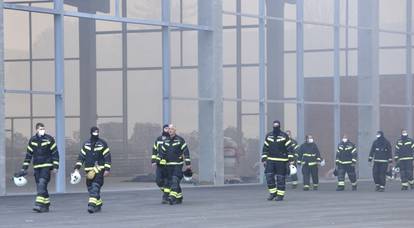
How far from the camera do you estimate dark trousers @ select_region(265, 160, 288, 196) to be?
20.7 m

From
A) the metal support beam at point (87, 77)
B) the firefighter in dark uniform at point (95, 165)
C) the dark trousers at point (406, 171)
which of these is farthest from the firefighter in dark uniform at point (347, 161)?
the firefighter in dark uniform at point (95, 165)

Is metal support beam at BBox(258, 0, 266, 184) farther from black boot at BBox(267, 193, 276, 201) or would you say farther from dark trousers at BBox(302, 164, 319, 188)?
black boot at BBox(267, 193, 276, 201)

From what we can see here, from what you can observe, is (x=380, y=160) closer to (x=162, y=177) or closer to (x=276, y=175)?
(x=276, y=175)

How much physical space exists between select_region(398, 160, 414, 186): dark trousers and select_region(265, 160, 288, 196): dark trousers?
6.69 metres

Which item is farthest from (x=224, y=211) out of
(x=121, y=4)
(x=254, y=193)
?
(x=121, y=4)

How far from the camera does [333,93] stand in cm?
3222

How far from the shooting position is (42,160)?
17922 millimetres

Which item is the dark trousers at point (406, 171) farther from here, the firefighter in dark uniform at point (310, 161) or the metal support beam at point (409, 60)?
the metal support beam at point (409, 60)

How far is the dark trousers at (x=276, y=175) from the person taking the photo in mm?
20688

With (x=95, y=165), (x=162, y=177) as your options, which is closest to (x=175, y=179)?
(x=162, y=177)

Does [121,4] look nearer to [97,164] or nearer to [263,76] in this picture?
[263,76]

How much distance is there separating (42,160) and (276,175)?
5.82 meters

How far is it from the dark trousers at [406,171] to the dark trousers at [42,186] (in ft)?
40.4

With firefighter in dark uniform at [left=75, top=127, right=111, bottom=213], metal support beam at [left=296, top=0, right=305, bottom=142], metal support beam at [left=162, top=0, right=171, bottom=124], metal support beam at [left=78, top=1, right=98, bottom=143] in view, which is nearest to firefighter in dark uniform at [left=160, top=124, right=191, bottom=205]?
firefighter in dark uniform at [left=75, top=127, right=111, bottom=213]
